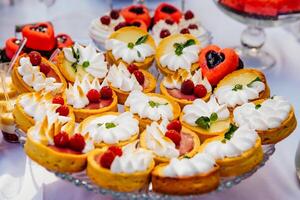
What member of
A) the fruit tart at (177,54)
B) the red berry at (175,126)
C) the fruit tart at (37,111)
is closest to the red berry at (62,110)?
the fruit tart at (37,111)

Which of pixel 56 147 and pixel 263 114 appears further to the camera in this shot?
pixel 263 114

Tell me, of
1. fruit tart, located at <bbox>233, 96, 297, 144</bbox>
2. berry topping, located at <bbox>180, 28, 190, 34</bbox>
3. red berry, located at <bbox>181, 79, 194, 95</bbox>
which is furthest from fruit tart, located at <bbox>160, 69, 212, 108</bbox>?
berry topping, located at <bbox>180, 28, 190, 34</bbox>

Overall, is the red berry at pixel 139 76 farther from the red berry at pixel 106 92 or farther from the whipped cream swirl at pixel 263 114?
the whipped cream swirl at pixel 263 114

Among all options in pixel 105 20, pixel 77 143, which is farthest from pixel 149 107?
pixel 105 20

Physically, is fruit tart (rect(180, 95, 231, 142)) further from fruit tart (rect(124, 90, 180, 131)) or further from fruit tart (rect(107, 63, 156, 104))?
fruit tart (rect(107, 63, 156, 104))

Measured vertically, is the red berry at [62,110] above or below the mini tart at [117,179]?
above

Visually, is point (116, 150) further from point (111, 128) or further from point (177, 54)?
point (177, 54)
